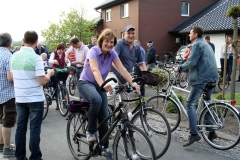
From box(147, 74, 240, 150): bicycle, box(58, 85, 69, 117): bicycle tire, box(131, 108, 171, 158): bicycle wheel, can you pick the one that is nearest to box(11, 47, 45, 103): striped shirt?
box(131, 108, 171, 158): bicycle wheel

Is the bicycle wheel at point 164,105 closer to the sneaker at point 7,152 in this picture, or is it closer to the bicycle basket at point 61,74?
the bicycle basket at point 61,74

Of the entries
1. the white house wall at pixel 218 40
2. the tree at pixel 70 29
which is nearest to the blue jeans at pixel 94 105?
the white house wall at pixel 218 40

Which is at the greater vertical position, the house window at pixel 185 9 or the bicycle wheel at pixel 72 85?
the house window at pixel 185 9

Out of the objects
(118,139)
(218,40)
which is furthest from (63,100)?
(218,40)

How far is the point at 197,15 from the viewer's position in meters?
28.6

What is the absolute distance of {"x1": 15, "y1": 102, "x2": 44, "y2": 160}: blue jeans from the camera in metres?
4.10

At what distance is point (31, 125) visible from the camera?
4145mm

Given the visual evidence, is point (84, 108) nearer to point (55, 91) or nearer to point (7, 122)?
point (7, 122)

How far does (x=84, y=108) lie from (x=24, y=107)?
85 cm

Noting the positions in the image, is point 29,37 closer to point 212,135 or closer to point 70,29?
point 212,135

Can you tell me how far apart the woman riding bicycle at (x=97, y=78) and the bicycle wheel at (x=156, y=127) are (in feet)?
1.94

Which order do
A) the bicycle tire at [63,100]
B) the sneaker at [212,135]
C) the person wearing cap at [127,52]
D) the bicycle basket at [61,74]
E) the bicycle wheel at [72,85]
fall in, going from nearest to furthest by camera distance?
the sneaker at [212,135]
the person wearing cap at [127,52]
the bicycle basket at [61,74]
the bicycle tire at [63,100]
the bicycle wheel at [72,85]

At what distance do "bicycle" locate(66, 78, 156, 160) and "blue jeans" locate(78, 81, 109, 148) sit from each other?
0.38 ft

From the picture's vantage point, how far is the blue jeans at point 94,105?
12.9 ft
